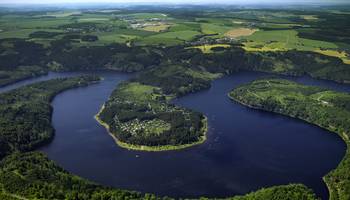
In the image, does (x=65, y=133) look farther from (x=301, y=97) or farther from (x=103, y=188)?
(x=301, y=97)

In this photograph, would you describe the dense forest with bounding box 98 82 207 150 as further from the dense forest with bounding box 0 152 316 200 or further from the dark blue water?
the dense forest with bounding box 0 152 316 200

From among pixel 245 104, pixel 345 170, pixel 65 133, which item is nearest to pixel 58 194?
pixel 65 133

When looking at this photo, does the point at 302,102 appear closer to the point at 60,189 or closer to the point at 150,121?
the point at 150,121

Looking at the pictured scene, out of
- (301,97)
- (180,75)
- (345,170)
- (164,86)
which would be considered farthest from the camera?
(180,75)

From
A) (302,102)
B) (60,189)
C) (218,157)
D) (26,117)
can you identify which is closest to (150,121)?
(218,157)

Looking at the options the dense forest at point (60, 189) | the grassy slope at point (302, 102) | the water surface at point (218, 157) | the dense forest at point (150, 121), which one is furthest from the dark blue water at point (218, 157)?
the dense forest at point (60, 189)

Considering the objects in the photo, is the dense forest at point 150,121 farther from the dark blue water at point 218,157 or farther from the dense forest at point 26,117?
the dense forest at point 26,117

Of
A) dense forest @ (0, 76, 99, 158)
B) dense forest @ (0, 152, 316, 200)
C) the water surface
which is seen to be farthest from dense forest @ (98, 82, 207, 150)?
dense forest @ (0, 152, 316, 200)

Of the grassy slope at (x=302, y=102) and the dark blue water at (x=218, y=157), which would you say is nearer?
the dark blue water at (x=218, y=157)

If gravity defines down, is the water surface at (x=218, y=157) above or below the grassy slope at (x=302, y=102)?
below
